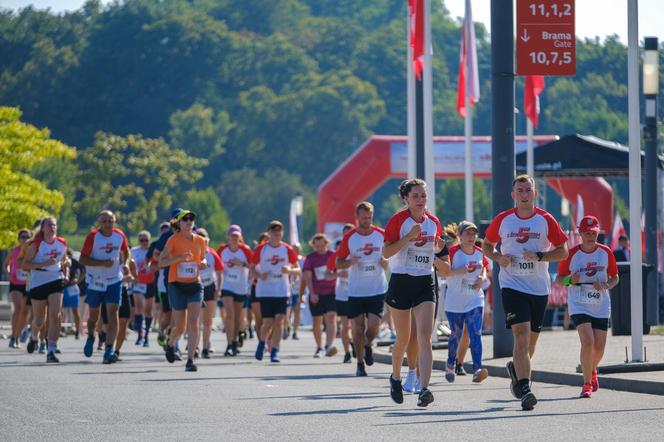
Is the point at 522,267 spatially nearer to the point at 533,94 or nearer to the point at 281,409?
the point at 281,409

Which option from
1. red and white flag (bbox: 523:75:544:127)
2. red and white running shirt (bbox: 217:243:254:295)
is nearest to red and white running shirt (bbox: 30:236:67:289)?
red and white running shirt (bbox: 217:243:254:295)

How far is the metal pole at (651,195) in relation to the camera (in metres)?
29.3

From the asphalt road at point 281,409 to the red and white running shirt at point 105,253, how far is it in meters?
1.48

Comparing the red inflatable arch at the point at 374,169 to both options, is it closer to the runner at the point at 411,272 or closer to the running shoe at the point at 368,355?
the running shoe at the point at 368,355

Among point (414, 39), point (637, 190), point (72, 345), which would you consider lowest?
point (72, 345)

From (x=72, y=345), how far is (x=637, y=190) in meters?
12.6

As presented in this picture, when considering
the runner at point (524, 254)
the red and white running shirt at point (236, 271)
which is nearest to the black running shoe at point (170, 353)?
the red and white running shirt at point (236, 271)

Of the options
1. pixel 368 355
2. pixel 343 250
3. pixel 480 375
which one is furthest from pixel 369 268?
pixel 480 375

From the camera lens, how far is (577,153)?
1280 inches

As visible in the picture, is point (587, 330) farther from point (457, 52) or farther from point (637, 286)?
point (457, 52)

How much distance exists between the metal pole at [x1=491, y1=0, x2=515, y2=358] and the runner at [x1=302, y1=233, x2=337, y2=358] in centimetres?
372

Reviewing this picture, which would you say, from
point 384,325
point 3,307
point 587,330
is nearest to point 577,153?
point 384,325

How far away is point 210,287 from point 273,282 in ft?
5.36

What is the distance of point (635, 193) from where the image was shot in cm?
1797
